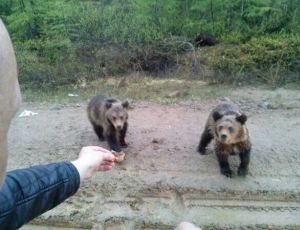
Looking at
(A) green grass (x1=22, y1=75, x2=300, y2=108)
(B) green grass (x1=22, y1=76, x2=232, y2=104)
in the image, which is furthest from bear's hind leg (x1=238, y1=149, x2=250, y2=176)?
(B) green grass (x1=22, y1=76, x2=232, y2=104)

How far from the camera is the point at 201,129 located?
21.8 ft

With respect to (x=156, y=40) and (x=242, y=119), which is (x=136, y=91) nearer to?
(x=156, y=40)

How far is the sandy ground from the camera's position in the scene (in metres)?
4.58

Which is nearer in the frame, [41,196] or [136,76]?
[41,196]

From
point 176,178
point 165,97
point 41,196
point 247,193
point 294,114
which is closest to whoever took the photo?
point 41,196

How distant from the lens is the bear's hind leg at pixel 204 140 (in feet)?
18.8

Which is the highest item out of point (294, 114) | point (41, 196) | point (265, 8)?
point (41, 196)

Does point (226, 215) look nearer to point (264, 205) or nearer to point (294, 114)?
point (264, 205)

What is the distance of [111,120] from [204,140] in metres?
1.21

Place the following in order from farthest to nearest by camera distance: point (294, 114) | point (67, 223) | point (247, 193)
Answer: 1. point (294, 114)
2. point (247, 193)
3. point (67, 223)

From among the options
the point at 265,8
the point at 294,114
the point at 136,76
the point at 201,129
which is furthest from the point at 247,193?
the point at 265,8

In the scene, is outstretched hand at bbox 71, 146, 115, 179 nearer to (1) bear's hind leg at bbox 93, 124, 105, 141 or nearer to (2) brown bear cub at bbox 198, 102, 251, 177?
(2) brown bear cub at bbox 198, 102, 251, 177

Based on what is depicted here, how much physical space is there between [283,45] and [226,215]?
5561mm

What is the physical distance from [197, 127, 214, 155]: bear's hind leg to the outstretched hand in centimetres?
343
